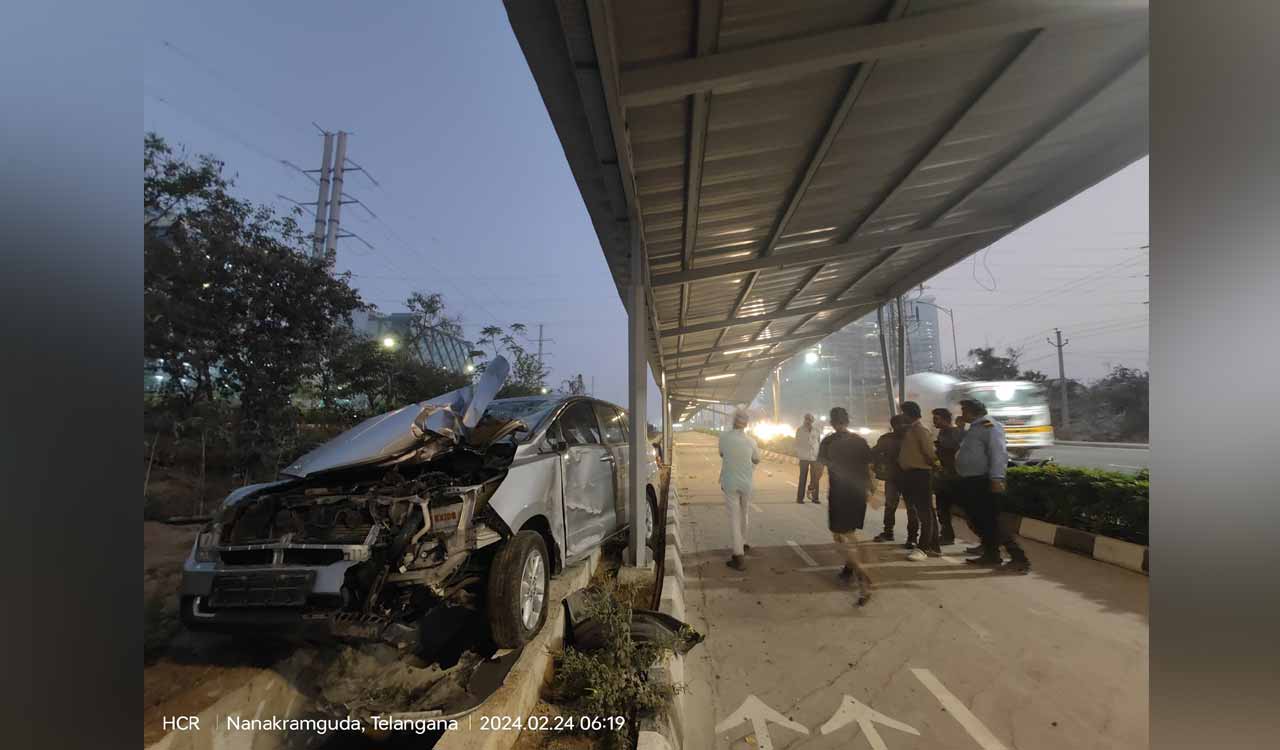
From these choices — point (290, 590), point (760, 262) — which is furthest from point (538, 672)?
point (760, 262)

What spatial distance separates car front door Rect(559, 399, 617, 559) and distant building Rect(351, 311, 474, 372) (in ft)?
18.0

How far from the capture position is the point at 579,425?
4977 millimetres

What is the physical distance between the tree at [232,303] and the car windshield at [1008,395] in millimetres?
16444

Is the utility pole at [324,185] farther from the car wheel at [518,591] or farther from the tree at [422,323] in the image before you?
the car wheel at [518,591]

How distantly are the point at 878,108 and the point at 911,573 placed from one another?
4.67 m

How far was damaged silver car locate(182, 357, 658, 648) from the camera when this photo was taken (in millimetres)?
2676

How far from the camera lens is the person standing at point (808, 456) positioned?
9.84 m

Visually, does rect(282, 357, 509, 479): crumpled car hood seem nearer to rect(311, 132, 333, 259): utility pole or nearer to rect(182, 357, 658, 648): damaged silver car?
rect(182, 357, 658, 648): damaged silver car

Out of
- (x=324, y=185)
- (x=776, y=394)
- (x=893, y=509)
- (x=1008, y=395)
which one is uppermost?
(x=324, y=185)

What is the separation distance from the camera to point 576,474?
4398 millimetres

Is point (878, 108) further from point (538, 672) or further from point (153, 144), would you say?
point (153, 144)

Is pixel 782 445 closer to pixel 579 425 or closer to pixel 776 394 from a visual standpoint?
pixel 776 394

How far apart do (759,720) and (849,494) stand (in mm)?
2632

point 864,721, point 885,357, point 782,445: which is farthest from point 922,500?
point 782,445
